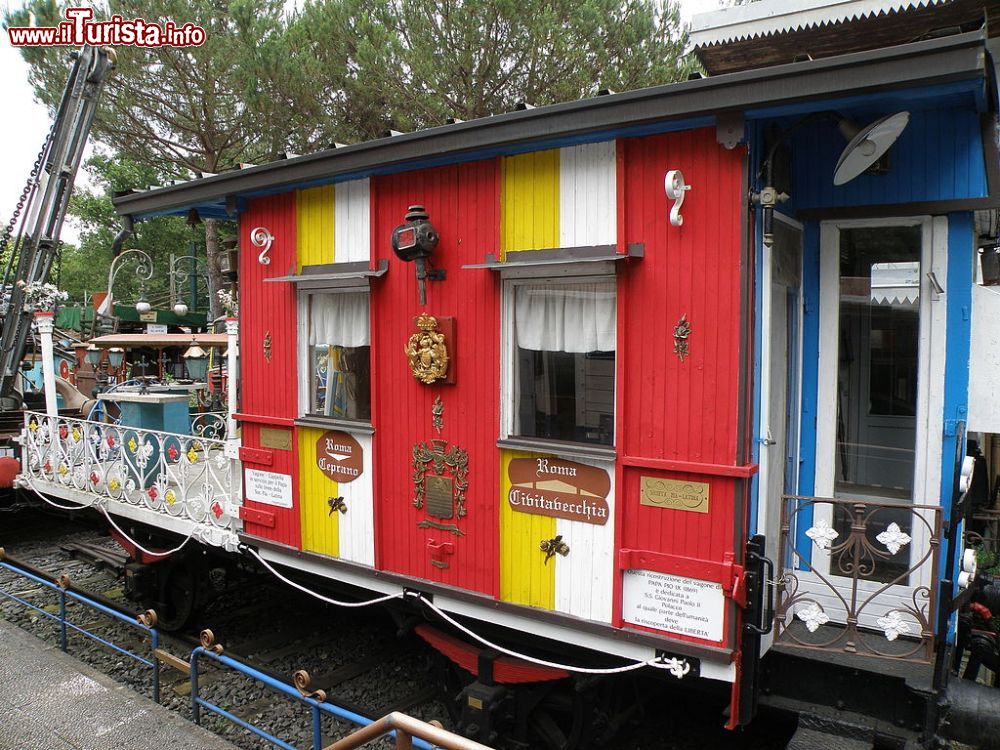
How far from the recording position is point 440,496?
5.09 meters

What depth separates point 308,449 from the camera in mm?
5941

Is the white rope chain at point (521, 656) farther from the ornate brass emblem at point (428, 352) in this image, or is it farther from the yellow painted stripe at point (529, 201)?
the yellow painted stripe at point (529, 201)

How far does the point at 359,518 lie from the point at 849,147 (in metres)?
4.07

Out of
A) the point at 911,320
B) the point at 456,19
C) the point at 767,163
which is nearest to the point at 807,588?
the point at 911,320

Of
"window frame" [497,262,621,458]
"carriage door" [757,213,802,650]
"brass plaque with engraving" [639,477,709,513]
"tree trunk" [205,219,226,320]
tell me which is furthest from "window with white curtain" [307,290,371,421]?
"tree trunk" [205,219,226,320]

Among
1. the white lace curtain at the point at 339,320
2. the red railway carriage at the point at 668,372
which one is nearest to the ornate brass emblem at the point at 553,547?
the red railway carriage at the point at 668,372

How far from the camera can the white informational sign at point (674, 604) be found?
13.1 feet

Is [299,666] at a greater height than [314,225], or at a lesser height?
lesser

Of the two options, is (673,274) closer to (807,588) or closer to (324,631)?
(807,588)

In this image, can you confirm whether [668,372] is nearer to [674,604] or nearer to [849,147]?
[674,604]

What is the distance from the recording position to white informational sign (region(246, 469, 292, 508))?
6.11m

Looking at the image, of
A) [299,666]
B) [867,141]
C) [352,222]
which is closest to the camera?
[867,141]

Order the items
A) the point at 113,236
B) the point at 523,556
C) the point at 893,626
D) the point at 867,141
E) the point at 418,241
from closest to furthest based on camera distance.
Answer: the point at 867,141
the point at 893,626
the point at 523,556
the point at 418,241
the point at 113,236

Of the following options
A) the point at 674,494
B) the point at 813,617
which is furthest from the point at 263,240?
the point at 813,617
